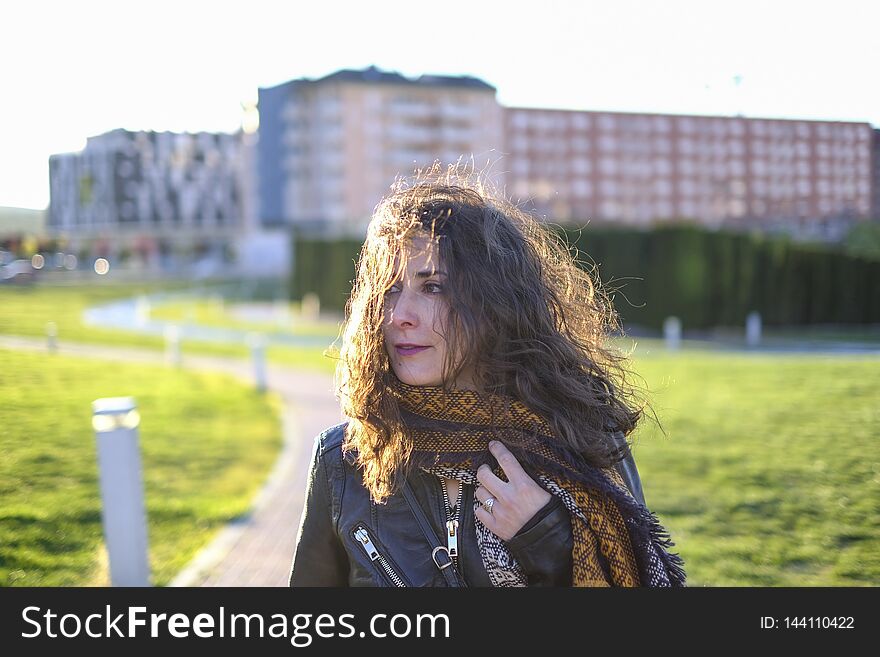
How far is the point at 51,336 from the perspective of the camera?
4.32 meters

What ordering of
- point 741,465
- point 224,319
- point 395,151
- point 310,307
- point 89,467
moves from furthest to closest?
point 395,151 → point 310,307 → point 224,319 → point 741,465 → point 89,467

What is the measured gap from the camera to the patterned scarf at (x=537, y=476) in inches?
79.8

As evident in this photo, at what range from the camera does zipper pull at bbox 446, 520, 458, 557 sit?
6.57ft

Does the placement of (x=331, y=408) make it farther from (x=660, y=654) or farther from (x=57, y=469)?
(x=660, y=654)

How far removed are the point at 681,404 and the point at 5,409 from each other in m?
8.92

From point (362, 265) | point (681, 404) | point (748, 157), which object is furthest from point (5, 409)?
point (681, 404)

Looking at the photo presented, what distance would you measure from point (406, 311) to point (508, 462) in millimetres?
437

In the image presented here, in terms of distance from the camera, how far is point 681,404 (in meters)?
10.9

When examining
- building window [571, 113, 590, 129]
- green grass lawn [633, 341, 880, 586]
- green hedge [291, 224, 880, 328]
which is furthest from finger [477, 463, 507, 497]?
green hedge [291, 224, 880, 328]

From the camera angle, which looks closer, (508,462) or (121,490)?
(508,462)

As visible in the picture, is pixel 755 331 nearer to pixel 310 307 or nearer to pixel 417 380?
pixel 417 380

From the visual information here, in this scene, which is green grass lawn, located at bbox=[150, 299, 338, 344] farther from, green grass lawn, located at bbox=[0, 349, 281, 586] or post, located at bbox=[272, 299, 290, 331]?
green grass lawn, located at bbox=[0, 349, 281, 586]

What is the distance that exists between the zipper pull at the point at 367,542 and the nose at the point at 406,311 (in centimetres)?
50

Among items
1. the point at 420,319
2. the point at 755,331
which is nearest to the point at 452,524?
the point at 420,319
